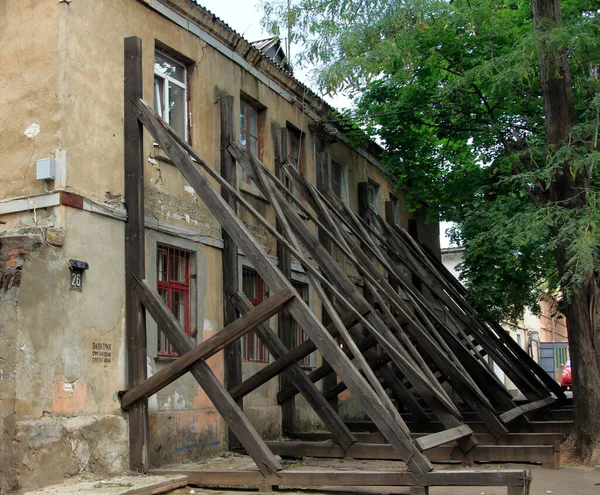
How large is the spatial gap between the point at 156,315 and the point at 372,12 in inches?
267

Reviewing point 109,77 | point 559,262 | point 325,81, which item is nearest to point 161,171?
point 109,77

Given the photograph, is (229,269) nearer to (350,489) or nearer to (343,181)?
(350,489)

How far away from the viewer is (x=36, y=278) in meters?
8.63

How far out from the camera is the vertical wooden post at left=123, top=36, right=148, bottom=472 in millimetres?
9508

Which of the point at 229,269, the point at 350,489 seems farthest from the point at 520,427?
the point at 229,269

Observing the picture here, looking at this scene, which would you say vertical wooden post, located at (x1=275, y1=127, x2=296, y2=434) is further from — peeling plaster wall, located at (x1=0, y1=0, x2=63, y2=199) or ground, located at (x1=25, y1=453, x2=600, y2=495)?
peeling plaster wall, located at (x1=0, y1=0, x2=63, y2=199)

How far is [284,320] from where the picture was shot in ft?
44.3

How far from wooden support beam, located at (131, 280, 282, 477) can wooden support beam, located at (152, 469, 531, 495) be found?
0.21 meters

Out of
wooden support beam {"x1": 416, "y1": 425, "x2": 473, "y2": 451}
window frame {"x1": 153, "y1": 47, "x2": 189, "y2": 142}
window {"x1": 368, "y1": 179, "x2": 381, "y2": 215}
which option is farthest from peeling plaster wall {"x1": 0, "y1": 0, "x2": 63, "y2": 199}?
window {"x1": 368, "y1": 179, "x2": 381, "y2": 215}

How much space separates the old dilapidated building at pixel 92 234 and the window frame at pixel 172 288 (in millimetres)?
21

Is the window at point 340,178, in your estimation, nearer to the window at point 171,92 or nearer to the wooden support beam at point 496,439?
the window at point 171,92

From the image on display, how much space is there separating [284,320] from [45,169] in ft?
18.2

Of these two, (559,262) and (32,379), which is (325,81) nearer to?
(559,262)

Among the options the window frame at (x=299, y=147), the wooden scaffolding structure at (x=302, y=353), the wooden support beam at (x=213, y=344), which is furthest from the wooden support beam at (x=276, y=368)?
the window frame at (x=299, y=147)
